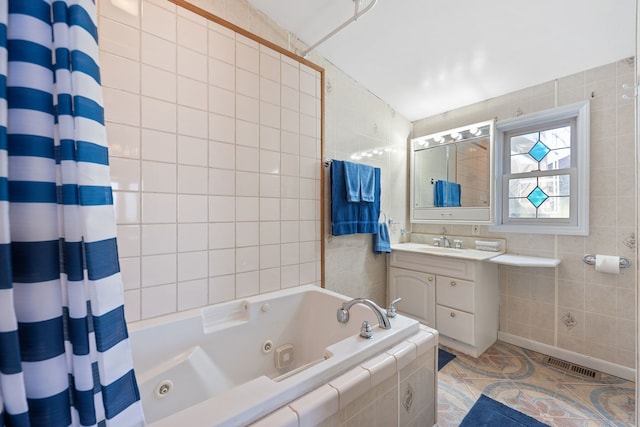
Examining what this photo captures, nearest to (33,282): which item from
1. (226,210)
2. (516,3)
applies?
(226,210)

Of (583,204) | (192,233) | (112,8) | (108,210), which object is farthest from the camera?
(583,204)

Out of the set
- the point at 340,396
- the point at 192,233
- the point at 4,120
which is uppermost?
the point at 4,120

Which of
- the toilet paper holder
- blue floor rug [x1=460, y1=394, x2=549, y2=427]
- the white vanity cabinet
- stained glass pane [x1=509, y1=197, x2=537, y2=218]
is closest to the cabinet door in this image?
the white vanity cabinet

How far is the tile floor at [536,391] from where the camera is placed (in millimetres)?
1504

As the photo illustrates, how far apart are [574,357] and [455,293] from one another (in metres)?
0.93

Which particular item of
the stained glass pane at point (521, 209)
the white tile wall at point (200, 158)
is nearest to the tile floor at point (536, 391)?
the stained glass pane at point (521, 209)

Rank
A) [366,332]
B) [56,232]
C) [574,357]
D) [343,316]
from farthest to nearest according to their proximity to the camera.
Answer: [574,357], [343,316], [366,332], [56,232]

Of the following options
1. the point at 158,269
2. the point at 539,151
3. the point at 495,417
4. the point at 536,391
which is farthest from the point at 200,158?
the point at 539,151

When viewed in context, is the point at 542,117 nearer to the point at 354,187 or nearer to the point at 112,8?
the point at 354,187

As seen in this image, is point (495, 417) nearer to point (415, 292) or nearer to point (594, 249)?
point (415, 292)

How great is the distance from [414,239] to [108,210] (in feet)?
9.42

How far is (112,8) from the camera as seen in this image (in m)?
1.25

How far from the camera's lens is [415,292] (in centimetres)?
246

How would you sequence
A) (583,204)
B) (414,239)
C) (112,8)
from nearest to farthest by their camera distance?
(112,8) → (583,204) → (414,239)
